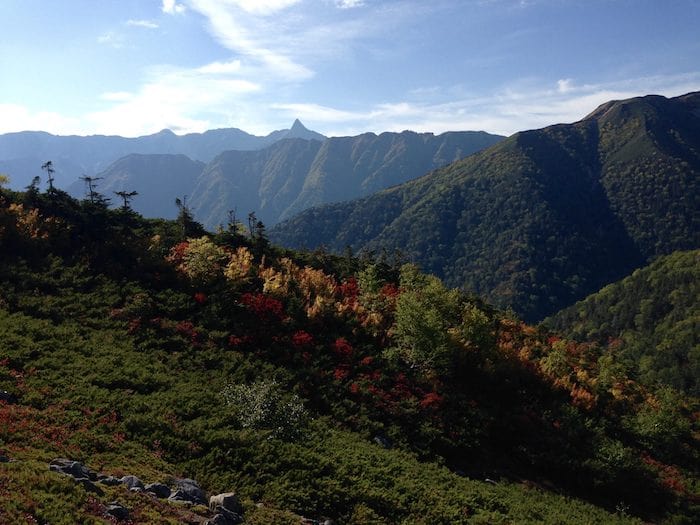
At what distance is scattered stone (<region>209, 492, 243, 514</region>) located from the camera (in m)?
14.8

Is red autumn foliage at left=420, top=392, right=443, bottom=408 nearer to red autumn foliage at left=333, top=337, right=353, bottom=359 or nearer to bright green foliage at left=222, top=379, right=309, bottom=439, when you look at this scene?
red autumn foliage at left=333, top=337, right=353, bottom=359

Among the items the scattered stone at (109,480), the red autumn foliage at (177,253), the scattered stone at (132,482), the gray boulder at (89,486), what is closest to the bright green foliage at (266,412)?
the scattered stone at (132,482)

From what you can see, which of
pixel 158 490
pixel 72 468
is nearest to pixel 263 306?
pixel 158 490

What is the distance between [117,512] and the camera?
12.4m

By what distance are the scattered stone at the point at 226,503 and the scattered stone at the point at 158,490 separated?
148 cm

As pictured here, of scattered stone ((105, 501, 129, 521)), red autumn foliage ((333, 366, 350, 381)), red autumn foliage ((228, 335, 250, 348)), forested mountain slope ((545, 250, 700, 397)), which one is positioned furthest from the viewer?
forested mountain slope ((545, 250, 700, 397))

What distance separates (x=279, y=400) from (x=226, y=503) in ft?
28.1

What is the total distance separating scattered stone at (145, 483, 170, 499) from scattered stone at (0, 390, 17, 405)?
8.79 meters

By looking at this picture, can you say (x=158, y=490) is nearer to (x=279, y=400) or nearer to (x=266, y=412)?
(x=266, y=412)

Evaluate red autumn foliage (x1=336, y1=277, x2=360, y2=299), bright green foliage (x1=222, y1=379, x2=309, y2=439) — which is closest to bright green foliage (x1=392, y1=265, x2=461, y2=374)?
red autumn foliage (x1=336, y1=277, x2=360, y2=299)

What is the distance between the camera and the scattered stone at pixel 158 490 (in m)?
14.5

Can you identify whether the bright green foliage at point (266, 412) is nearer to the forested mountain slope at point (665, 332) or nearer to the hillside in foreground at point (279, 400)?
the hillside in foreground at point (279, 400)

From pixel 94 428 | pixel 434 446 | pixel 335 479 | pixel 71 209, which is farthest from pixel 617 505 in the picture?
pixel 71 209

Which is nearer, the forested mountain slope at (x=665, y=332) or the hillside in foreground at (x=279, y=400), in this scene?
the hillside in foreground at (x=279, y=400)
